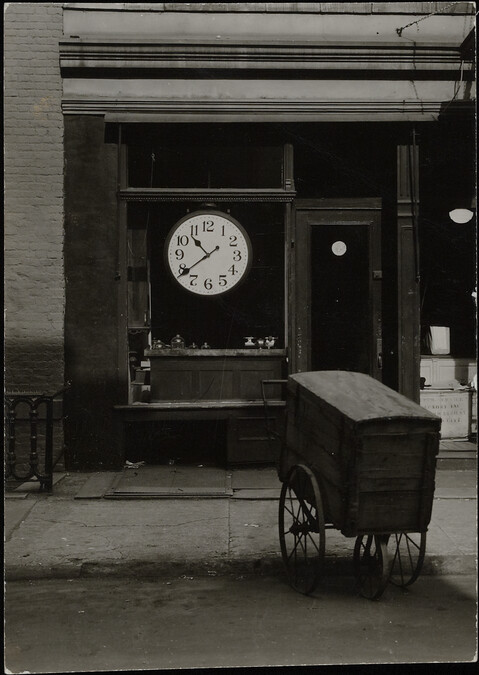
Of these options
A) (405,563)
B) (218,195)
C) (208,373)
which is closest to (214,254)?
(218,195)

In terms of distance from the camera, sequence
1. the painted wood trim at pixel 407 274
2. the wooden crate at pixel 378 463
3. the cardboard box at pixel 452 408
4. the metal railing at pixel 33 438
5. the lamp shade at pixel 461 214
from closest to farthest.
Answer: the wooden crate at pixel 378 463 < the metal railing at pixel 33 438 < the painted wood trim at pixel 407 274 < the lamp shade at pixel 461 214 < the cardboard box at pixel 452 408

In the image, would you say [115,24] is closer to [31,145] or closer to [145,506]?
[31,145]

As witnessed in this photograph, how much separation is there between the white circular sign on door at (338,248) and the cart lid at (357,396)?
13.5ft

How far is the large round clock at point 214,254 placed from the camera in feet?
31.7

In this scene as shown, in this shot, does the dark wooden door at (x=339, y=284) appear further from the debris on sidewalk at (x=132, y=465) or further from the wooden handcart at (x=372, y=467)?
the wooden handcart at (x=372, y=467)

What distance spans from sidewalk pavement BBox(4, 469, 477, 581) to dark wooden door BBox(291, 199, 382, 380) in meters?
2.21

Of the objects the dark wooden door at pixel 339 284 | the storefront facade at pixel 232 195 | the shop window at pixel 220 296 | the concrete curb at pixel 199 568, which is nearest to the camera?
the concrete curb at pixel 199 568

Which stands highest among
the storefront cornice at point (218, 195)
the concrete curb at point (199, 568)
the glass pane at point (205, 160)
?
the glass pane at point (205, 160)

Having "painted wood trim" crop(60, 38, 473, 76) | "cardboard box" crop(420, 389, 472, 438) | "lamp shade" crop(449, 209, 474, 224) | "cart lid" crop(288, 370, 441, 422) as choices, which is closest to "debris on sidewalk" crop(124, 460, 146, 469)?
"cardboard box" crop(420, 389, 472, 438)

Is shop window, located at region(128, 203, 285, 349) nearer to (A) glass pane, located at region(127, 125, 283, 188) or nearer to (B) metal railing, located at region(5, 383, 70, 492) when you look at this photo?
(A) glass pane, located at region(127, 125, 283, 188)

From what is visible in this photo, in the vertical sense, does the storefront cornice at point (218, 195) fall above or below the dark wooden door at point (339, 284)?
above

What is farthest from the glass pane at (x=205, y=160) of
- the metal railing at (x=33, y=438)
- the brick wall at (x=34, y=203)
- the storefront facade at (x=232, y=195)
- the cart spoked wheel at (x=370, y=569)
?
the cart spoked wheel at (x=370, y=569)

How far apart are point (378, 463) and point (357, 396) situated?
53 centimetres

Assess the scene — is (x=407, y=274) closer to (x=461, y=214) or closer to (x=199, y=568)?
(x=461, y=214)
